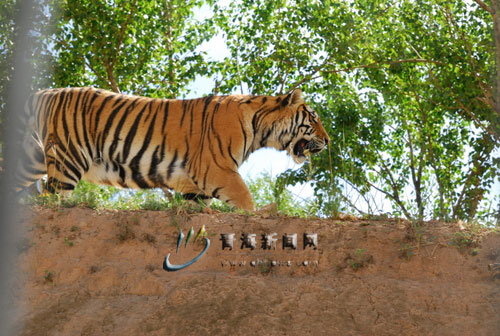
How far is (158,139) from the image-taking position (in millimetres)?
7340

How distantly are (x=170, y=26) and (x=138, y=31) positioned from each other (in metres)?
1.24

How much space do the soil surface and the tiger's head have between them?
2292 millimetres

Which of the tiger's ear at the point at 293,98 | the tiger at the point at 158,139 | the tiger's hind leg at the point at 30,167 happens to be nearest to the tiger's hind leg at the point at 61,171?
the tiger at the point at 158,139

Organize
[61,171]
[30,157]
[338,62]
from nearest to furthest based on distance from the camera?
[61,171]
[30,157]
[338,62]

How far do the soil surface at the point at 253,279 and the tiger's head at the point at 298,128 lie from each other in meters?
2.29

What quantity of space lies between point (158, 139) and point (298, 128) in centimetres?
169

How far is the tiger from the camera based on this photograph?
7.07m

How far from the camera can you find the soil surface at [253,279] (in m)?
4.44

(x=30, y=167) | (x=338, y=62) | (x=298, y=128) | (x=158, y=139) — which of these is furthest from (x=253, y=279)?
(x=338, y=62)

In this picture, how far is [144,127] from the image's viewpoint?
293 inches

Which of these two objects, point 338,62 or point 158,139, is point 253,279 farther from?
point 338,62

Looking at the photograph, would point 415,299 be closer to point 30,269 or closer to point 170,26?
point 30,269

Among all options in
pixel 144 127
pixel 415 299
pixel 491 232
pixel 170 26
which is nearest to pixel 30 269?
pixel 144 127

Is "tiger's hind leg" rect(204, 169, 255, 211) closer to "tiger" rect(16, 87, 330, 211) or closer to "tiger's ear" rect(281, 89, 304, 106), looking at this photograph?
"tiger" rect(16, 87, 330, 211)
